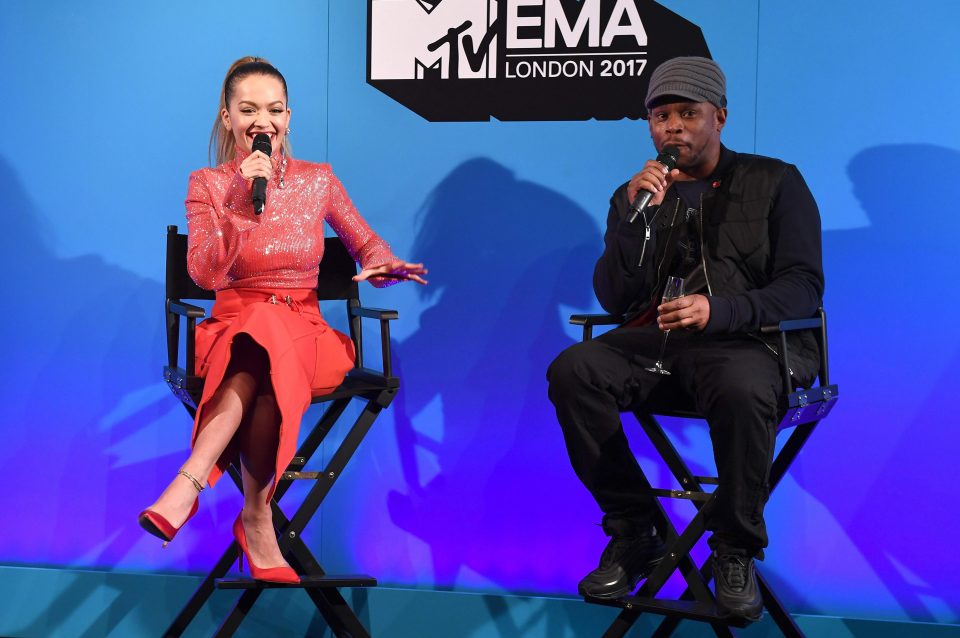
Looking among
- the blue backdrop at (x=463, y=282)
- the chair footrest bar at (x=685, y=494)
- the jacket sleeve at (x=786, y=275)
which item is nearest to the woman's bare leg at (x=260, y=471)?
the blue backdrop at (x=463, y=282)

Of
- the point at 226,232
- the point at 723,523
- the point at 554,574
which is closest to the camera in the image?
the point at 723,523

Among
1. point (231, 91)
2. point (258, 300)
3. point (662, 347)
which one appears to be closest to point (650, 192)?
point (662, 347)

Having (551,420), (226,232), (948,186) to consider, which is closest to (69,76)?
(226,232)

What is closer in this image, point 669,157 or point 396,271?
point 669,157

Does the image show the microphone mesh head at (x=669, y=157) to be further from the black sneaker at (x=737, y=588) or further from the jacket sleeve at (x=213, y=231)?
the jacket sleeve at (x=213, y=231)

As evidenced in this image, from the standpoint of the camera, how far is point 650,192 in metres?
2.62

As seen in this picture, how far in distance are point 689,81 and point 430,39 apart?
1.06 m

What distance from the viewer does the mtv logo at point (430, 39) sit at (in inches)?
137

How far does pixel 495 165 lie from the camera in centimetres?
348

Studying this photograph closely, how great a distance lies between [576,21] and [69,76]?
182 centimetres

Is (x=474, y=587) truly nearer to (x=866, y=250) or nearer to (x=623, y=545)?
(x=623, y=545)

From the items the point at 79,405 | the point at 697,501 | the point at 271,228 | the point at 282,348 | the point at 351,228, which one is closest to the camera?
the point at 282,348

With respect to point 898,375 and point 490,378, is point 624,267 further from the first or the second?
point 898,375

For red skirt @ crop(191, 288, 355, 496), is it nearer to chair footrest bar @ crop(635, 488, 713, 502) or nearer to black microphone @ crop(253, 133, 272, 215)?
black microphone @ crop(253, 133, 272, 215)
